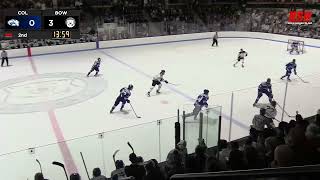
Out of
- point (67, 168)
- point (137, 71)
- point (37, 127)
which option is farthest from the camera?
point (137, 71)

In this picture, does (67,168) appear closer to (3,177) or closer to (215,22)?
(3,177)

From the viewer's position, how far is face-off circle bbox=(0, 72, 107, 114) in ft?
29.5

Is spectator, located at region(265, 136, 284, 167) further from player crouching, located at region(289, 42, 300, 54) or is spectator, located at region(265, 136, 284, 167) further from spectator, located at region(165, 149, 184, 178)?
player crouching, located at region(289, 42, 300, 54)

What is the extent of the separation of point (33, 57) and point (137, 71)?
251 inches

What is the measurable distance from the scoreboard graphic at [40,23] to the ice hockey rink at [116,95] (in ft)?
5.85

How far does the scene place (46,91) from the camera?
34.0 feet

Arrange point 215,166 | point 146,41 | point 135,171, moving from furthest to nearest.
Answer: point 146,41 < point 135,171 < point 215,166

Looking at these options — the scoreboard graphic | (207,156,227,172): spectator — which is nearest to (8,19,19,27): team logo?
the scoreboard graphic

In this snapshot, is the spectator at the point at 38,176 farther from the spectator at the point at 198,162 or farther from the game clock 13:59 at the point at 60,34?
the game clock 13:59 at the point at 60,34

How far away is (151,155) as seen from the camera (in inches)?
199

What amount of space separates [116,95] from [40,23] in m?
2.79

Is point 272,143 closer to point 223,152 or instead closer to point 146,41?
point 223,152

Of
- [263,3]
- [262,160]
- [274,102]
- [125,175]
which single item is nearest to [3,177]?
[125,175]
